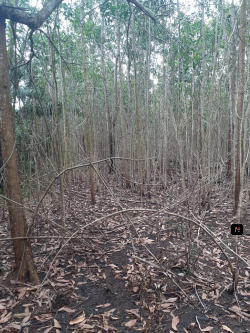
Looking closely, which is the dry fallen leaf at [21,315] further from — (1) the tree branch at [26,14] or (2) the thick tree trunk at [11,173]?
(1) the tree branch at [26,14]

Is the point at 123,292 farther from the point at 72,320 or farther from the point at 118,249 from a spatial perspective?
the point at 118,249

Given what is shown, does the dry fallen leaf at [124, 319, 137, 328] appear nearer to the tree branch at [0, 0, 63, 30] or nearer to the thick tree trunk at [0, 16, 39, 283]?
the thick tree trunk at [0, 16, 39, 283]

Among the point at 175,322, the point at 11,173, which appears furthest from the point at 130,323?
the point at 11,173

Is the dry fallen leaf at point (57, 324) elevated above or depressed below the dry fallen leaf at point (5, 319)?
below

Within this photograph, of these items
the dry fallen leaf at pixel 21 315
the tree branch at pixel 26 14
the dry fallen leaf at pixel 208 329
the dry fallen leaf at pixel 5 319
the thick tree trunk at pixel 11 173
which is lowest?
the dry fallen leaf at pixel 208 329

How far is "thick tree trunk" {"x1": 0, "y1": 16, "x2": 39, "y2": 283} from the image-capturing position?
195 cm

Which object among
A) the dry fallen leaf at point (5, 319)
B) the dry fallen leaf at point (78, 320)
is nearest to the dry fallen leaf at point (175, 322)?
the dry fallen leaf at point (78, 320)

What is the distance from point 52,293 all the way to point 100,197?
10.6ft

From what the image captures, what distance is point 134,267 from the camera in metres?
2.54

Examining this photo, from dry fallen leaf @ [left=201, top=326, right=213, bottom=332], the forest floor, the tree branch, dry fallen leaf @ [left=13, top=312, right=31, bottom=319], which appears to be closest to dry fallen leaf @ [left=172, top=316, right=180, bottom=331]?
the forest floor

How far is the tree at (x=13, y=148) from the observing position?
6.37 ft

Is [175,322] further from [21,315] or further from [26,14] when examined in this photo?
[26,14]

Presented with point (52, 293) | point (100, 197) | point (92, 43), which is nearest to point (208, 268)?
point (52, 293)

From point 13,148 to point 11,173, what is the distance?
8.2 inches
